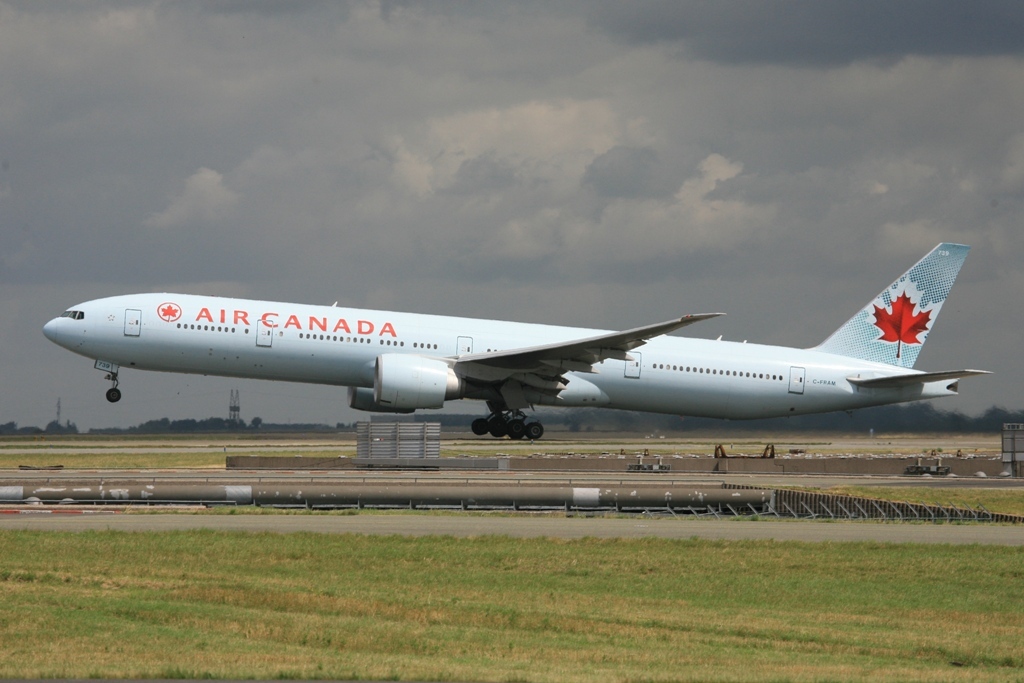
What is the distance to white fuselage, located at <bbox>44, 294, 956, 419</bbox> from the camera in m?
39.2

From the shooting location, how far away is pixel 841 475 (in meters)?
37.7

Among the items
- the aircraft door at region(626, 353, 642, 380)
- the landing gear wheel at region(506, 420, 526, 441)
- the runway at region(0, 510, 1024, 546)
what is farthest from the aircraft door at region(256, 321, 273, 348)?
the runway at region(0, 510, 1024, 546)

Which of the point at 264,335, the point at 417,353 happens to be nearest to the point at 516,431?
the point at 417,353

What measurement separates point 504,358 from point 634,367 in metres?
5.24

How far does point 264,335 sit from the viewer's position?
1544 inches

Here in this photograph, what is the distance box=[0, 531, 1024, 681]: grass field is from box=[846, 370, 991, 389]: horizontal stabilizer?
2409 centimetres

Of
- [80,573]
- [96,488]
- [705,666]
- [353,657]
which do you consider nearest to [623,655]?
[705,666]

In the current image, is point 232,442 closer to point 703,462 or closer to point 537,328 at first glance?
point 537,328

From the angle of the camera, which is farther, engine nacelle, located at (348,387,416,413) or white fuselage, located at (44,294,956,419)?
engine nacelle, located at (348,387,416,413)

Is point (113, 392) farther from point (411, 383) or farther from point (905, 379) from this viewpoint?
point (905, 379)

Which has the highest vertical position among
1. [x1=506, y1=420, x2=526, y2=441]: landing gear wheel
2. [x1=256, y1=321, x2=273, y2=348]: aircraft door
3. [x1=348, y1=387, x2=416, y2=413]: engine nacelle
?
[x1=256, y1=321, x2=273, y2=348]: aircraft door

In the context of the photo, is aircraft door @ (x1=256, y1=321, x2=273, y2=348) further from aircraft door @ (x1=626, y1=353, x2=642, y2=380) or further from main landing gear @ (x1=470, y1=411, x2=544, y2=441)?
aircraft door @ (x1=626, y1=353, x2=642, y2=380)

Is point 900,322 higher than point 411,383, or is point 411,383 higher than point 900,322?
point 900,322

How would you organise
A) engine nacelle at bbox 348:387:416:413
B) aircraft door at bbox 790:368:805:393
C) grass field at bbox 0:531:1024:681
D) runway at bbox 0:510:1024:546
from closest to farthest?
1. grass field at bbox 0:531:1024:681
2. runway at bbox 0:510:1024:546
3. engine nacelle at bbox 348:387:416:413
4. aircraft door at bbox 790:368:805:393
